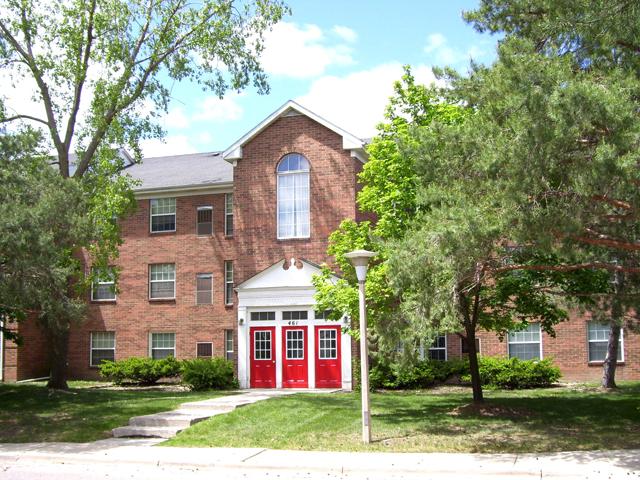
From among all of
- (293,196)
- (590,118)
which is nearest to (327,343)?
(293,196)

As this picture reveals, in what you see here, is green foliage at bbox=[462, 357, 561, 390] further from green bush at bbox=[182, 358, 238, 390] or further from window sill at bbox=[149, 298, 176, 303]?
window sill at bbox=[149, 298, 176, 303]

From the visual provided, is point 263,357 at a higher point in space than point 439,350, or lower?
lower

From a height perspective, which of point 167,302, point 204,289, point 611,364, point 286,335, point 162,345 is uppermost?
point 204,289

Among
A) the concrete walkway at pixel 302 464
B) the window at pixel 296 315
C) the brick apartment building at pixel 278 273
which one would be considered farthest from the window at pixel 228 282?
the concrete walkway at pixel 302 464

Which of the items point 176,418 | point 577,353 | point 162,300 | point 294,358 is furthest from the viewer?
point 162,300

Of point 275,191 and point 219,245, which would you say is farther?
point 219,245

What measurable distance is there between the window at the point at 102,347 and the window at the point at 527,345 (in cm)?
1691

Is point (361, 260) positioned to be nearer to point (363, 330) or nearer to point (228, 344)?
point (363, 330)

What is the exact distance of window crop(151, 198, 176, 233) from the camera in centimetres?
3072

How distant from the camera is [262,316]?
26047 mm

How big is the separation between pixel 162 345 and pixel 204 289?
3.13m

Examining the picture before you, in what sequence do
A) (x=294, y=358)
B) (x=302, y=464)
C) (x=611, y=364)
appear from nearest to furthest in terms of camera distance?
(x=302, y=464) < (x=611, y=364) < (x=294, y=358)

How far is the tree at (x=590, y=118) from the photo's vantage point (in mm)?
9547

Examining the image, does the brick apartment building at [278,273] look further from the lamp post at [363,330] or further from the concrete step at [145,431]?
the lamp post at [363,330]
